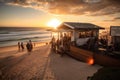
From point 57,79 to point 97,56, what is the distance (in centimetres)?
421

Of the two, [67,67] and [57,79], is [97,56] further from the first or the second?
[57,79]

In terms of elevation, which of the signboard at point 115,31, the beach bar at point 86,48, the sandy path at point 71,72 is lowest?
the sandy path at point 71,72

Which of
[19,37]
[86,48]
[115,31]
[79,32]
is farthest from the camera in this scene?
[19,37]

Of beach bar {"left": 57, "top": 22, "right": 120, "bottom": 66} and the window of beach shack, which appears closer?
beach bar {"left": 57, "top": 22, "right": 120, "bottom": 66}

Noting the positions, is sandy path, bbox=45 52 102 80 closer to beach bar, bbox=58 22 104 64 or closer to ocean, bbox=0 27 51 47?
beach bar, bbox=58 22 104 64

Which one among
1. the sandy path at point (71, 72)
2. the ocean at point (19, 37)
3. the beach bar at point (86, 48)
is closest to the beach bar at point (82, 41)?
the beach bar at point (86, 48)

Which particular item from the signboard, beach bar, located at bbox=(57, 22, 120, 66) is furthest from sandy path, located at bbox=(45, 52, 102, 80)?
the signboard

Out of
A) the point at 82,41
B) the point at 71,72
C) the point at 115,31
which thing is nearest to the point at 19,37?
the point at 82,41

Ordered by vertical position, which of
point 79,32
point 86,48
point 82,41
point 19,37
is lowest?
point 86,48

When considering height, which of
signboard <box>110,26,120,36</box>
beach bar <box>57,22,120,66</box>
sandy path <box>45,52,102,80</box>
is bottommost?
sandy path <box>45,52,102,80</box>

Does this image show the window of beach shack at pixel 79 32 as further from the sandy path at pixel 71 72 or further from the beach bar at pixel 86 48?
the sandy path at pixel 71 72

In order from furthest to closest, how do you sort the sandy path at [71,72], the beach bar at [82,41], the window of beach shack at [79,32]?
the window of beach shack at [79,32], the beach bar at [82,41], the sandy path at [71,72]

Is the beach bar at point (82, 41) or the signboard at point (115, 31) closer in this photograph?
the beach bar at point (82, 41)

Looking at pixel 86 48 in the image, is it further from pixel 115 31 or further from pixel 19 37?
pixel 19 37
